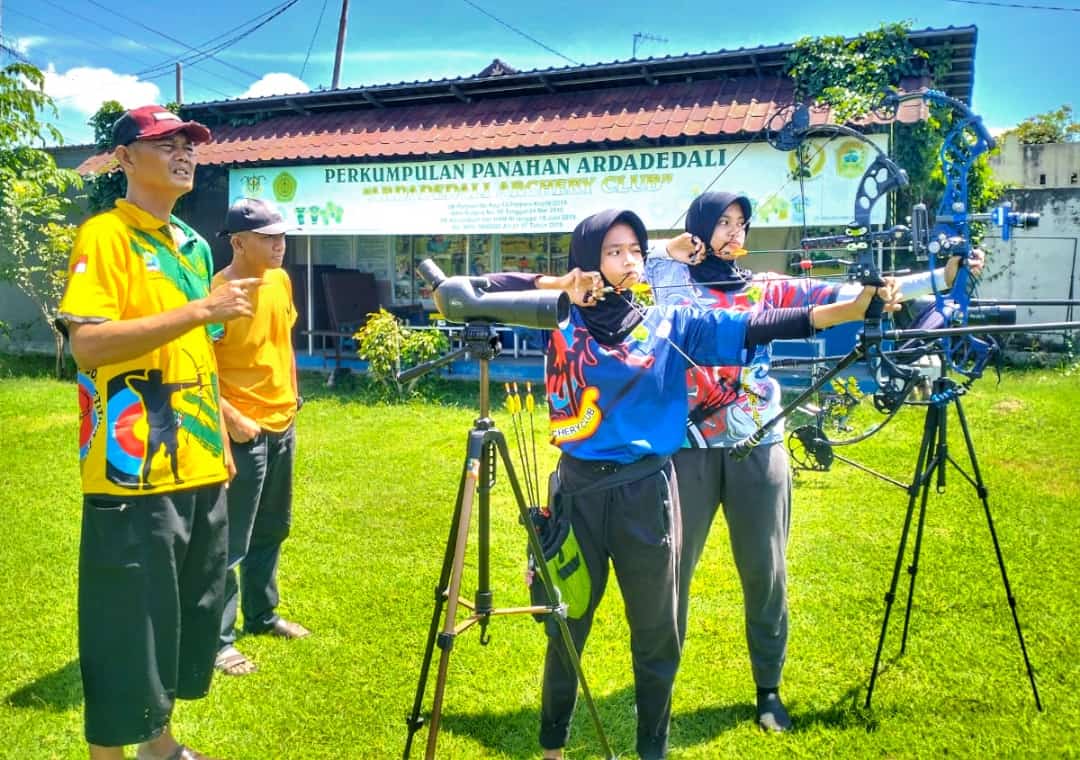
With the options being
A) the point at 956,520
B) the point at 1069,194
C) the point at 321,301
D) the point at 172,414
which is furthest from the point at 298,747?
A: the point at 1069,194

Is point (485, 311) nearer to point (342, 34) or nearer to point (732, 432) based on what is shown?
point (732, 432)

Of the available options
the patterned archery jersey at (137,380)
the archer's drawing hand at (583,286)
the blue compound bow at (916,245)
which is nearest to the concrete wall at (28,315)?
the patterned archery jersey at (137,380)

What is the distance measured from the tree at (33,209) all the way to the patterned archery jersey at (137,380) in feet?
32.0

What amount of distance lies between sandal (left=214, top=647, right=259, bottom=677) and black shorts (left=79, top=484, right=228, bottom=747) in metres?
1.02

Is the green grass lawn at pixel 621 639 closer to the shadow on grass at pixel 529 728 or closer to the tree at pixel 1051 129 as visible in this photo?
the shadow on grass at pixel 529 728

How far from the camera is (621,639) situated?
3.89 m

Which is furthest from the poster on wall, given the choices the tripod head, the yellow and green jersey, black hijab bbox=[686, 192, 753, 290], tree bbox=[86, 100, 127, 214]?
the tripod head

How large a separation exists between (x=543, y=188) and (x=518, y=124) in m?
1.17

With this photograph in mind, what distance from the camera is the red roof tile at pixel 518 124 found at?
9250 mm

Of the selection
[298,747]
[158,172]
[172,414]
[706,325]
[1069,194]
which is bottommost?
[298,747]

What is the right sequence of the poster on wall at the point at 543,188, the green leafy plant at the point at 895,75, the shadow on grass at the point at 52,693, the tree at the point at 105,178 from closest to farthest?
the shadow on grass at the point at 52,693 < the green leafy plant at the point at 895,75 < the poster on wall at the point at 543,188 < the tree at the point at 105,178

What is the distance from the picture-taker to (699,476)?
3012 mm

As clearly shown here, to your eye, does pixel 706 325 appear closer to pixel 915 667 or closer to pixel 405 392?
pixel 915 667

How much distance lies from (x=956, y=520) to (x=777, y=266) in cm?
514
